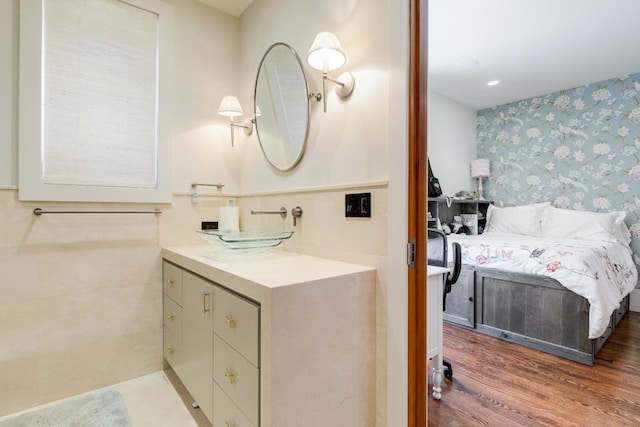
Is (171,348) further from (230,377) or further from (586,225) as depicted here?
(586,225)

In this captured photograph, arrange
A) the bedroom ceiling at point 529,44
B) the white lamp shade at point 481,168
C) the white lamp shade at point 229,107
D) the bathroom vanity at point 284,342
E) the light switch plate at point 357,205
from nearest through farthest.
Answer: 1. the bathroom vanity at point 284,342
2. the light switch plate at point 357,205
3. the white lamp shade at point 229,107
4. the bedroom ceiling at point 529,44
5. the white lamp shade at point 481,168

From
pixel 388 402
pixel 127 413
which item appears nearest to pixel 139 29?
pixel 127 413

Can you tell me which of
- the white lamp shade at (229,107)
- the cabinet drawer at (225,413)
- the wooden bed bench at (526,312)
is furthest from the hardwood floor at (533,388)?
the white lamp shade at (229,107)

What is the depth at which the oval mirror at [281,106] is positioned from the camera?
1.68 meters

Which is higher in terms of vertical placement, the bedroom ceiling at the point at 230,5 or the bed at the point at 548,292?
the bedroom ceiling at the point at 230,5

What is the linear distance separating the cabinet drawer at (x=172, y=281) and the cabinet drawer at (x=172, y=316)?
0.04m

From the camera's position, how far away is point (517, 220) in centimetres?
406

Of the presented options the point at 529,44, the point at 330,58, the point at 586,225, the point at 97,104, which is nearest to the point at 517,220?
the point at 586,225

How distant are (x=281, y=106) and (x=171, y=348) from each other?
1617 millimetres

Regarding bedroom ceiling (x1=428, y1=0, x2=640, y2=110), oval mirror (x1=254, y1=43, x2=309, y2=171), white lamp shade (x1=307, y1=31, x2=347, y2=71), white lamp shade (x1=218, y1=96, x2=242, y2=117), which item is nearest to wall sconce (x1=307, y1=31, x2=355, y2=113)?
white lamp shade (x1=307, y1=31, x2=347, y2=71)

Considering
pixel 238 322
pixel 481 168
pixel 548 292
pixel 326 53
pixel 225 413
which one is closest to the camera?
pixel 238 322

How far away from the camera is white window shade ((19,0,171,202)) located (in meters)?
1.62

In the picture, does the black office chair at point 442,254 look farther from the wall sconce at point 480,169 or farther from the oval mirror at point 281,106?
the wall sconce at point 480,169

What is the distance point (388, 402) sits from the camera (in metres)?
1.21
